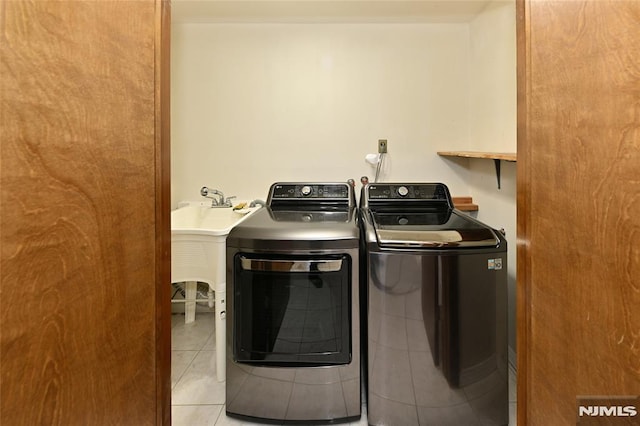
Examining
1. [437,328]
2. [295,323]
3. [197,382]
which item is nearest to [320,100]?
[295,323]

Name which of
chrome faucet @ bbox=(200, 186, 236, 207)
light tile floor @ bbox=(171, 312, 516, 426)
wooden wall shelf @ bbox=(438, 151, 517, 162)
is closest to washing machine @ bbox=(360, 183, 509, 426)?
light tile floor @ bbox=(171, 312, 516, 426)

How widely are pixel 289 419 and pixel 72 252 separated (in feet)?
4.56

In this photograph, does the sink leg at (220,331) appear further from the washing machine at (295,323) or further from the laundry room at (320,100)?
the laundry room at (320,100)

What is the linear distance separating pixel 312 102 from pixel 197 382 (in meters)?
2.02

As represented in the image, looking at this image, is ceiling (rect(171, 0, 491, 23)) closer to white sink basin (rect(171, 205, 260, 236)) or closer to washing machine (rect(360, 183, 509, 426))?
white sink basin (rect(171, 205, 260, 236))

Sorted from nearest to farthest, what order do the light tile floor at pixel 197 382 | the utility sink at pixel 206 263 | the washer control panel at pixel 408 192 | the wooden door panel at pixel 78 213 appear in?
the wooden door panel at pixel 78 213
the light tile floor at pixel 197 382
the utility sink at pixel 206 263
the washer control panel at pixel 408 192

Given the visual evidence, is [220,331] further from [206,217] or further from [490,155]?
[490,155]

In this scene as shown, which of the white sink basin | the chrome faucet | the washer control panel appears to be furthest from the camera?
the chrome faucet

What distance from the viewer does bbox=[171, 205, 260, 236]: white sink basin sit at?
95.1 inches

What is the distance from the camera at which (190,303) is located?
2641 mm

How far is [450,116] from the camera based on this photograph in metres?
2.64

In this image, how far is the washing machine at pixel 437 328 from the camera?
4.99ft

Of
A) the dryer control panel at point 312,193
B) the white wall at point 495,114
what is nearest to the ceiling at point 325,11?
the white wall at point 495,114

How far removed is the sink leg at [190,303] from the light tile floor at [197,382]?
0.05 m
